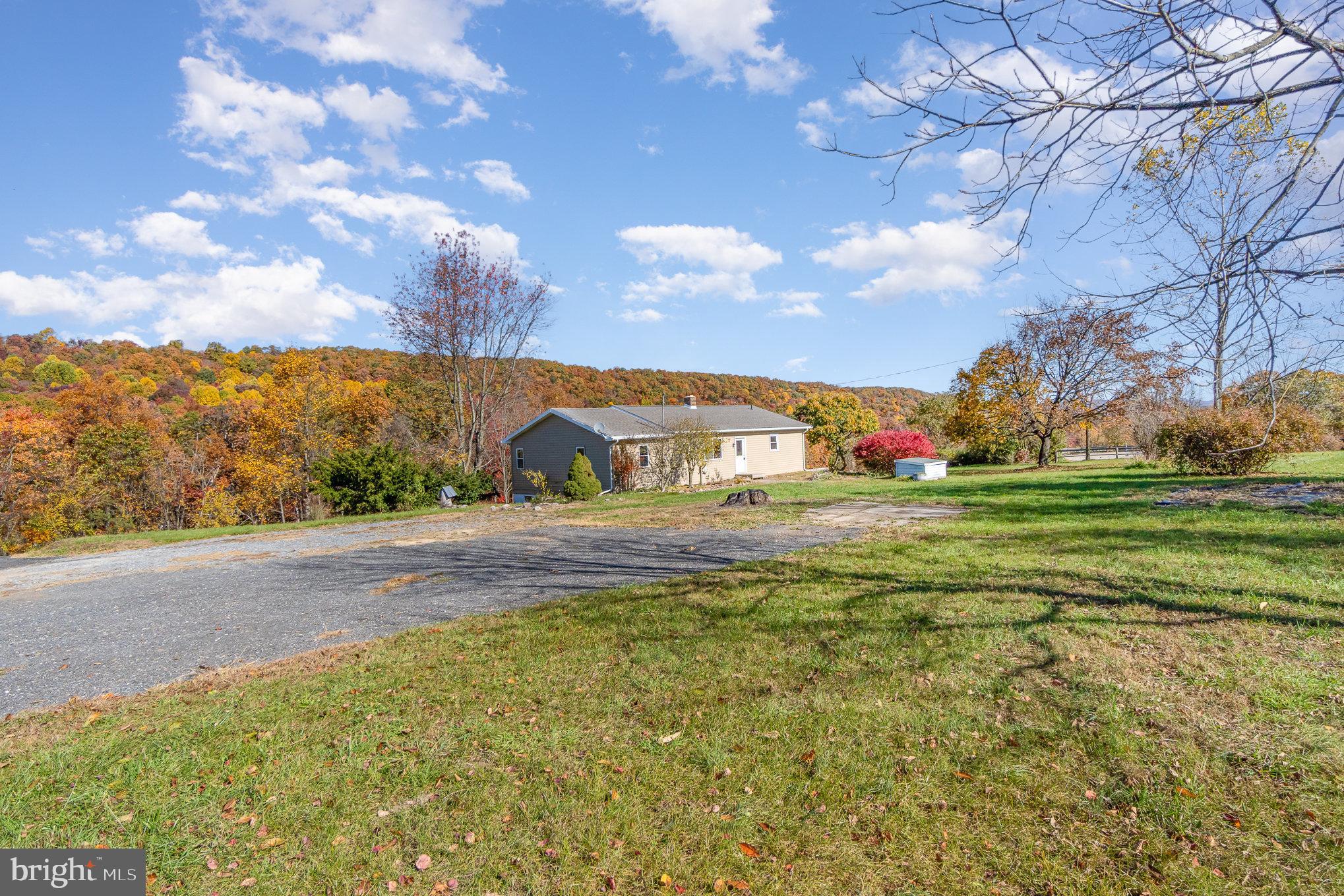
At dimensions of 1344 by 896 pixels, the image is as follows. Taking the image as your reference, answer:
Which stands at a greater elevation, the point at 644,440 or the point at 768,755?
the point at 644,440

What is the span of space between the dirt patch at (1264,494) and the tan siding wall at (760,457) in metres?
16.0

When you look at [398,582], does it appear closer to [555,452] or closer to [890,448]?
[555,452]

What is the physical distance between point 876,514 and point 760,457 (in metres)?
17.1

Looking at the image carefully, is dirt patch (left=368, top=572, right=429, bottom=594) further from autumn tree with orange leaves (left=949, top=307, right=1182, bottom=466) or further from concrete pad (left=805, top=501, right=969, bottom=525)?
autumn tree with orange leaves (left=949, top=307, right=1182, bottom=466)

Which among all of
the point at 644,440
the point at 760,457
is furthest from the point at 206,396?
the point at 760,457

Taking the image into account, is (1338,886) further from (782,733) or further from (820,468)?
(820,468)

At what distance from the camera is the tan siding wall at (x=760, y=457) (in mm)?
25359

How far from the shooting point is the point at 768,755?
9.44 ft

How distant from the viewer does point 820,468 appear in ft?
98.9

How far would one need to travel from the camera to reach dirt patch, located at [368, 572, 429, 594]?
6746mm

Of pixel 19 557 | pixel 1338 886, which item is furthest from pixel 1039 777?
pixel 19 557

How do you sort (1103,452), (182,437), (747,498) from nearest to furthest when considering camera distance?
(747,498) → (182,437) → (1103,452)

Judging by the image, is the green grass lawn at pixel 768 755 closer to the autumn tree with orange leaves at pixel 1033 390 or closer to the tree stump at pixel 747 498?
the tree stump at pixel 747 498

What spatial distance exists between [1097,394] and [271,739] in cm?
2453
